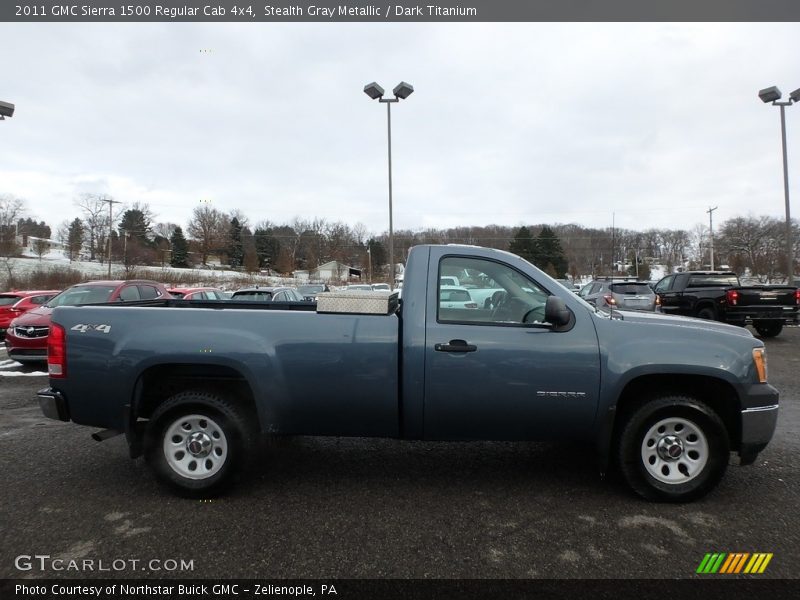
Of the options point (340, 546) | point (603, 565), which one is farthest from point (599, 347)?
point (340, 546)

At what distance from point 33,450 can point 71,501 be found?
166 cm

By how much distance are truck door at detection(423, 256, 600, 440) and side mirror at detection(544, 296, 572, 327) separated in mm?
119

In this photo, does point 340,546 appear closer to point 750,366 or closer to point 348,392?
point 348,392

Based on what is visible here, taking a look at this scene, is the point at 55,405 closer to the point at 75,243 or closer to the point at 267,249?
the point at 75,243

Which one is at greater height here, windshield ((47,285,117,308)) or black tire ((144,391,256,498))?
windshield ((47,285,117,308))

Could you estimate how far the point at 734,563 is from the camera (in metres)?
2.84

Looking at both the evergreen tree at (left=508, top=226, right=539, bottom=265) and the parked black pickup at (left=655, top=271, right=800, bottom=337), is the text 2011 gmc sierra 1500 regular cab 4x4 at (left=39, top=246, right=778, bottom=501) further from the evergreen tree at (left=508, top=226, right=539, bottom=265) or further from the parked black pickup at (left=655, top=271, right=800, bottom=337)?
the evergreen tree at (left=508, top=226, right=539, bottom=265)

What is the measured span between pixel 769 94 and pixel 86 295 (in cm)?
2420

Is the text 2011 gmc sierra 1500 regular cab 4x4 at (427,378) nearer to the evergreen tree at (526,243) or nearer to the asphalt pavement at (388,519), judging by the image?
the asphalt pavement at (388,519)

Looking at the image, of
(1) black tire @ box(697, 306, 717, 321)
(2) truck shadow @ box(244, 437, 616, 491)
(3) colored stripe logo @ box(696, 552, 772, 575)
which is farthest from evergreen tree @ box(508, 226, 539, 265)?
(3) colored stripe logo @ box(696, 552, 772, 575)

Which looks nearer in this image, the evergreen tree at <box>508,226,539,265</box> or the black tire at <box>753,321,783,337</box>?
the black tire at <box>753,321,783,337</box>
